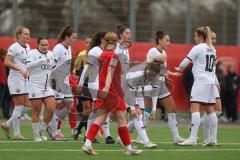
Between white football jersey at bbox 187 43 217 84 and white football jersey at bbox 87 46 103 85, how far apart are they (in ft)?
5.92

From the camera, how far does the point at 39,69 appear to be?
1839cm

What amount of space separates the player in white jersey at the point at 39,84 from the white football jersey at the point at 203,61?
300 centimetres

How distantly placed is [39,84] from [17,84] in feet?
2.57

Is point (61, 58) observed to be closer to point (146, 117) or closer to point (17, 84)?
point (17, 84)

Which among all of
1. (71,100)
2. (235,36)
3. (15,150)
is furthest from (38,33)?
(15,150)

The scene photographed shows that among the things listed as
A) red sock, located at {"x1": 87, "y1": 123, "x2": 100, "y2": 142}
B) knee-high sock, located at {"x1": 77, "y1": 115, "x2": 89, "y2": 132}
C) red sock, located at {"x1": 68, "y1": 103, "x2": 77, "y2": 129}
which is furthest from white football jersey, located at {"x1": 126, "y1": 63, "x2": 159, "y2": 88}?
red sock, located at {"x1": 87, "y1": 123, "x2": 100, "y2": 142}

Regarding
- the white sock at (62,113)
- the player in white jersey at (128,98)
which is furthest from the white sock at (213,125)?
the white sock at (62,113)

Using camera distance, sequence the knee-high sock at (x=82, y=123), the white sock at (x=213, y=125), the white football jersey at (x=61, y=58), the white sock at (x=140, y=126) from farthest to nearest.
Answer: the knee-high sock at (x=82, y=123), the white football jersey at (x=61, y=58), the white sock at (x=213, y=125), the white sock at (x=140, y=126)

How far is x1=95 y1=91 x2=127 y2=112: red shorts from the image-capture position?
1484 cm

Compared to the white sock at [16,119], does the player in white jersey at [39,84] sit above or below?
above

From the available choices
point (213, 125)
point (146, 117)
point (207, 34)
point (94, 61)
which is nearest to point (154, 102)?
point (146, 117)

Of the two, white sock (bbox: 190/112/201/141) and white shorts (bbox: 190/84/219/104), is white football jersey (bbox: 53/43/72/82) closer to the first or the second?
white shorts (bbox: 190/84/219/104)

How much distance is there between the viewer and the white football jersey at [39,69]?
18.2 meters

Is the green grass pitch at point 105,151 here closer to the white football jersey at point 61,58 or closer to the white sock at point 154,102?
the white sock at point 154,102
